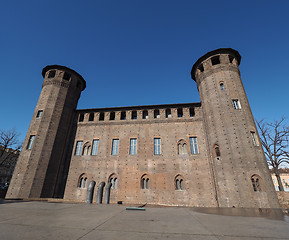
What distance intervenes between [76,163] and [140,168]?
7776 millimetres

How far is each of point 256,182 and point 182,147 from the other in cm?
702

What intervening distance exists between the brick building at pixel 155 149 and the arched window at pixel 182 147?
4.3 inches

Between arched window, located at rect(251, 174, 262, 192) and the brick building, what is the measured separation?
81mm

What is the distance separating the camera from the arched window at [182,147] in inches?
651

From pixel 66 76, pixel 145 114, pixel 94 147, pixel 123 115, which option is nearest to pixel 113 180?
pixel 94 147

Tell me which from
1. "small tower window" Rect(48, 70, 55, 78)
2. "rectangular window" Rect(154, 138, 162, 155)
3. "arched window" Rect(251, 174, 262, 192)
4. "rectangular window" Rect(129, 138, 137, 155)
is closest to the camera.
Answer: "arched window" Rect(251, 174, 262, 192)

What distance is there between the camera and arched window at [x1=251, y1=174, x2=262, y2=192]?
12.4 m

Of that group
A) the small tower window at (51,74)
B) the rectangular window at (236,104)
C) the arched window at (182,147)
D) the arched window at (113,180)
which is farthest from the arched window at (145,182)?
the small tower window at (51,74)

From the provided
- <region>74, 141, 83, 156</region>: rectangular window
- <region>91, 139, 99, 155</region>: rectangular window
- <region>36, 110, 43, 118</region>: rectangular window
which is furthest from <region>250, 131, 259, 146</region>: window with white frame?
<region>36, 110, 43, 118</region>: rectangular window

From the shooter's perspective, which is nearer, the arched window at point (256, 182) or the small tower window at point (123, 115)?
the arched window at point (256, 182)

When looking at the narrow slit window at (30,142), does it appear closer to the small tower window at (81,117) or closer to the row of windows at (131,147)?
the row of windows at (131,147)

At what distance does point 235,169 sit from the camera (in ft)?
43.3

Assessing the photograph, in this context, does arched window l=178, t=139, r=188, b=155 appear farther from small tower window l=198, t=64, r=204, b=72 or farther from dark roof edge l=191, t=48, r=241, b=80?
dark roof edge l=191, t=48, r=241, b=80

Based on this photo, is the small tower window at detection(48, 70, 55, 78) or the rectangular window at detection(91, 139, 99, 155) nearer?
the rectangular window at detection(91, 139, 99, 155)
